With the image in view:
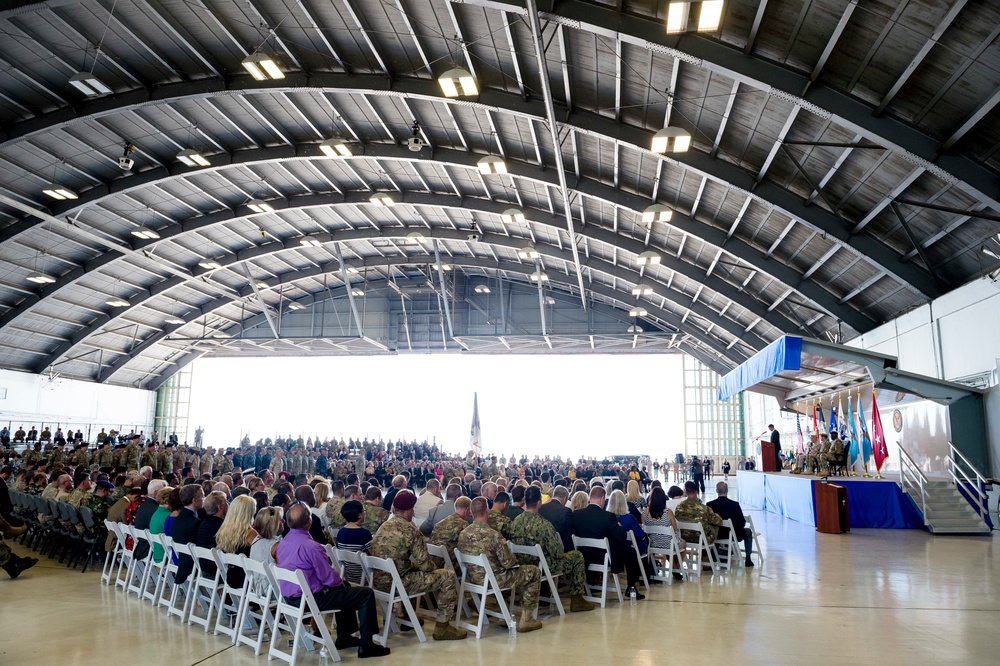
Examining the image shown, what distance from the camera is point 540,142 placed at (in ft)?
54.7

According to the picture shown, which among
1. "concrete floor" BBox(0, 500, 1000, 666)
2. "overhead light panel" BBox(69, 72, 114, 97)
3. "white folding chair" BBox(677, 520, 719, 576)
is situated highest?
Answer: "overhead light panel" BBox(69, 72, 114, 97)

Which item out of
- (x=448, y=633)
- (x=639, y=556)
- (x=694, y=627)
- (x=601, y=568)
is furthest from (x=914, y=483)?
(x=448, y=633)

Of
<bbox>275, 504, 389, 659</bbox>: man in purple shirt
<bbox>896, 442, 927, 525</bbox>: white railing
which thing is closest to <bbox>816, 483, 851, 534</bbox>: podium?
<bbox>896, 442, 927, 525</bbox>: white railing

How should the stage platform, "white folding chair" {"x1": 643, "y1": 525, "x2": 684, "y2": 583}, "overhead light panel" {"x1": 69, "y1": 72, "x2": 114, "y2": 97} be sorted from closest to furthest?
"white folding chair" {"x1": 643, "y1": 525, "x2": 684, "y2": 583}, "overhead light panel" {"x1": 69, "y1": 72, "x2": 114, "y2": 97}, the stage platform

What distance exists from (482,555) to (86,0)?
14269mm

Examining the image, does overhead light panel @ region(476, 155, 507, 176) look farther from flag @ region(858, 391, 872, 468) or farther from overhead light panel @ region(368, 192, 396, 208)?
flag @ region(858, 391, 872, 468)

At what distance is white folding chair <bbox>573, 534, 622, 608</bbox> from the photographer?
6465mm

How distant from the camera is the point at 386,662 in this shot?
15.7ft

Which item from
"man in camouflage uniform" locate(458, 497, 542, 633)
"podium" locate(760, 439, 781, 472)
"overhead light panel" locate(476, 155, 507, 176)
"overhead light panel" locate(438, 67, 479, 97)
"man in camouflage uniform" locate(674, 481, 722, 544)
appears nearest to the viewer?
"man in camouflage uniform" locate(458, 497, 542, 633)

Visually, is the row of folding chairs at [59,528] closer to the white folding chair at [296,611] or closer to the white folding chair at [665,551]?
the white folding chair at [296,611]

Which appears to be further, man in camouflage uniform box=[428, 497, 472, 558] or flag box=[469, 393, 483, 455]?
flag box=[469, 393, 483, 455]

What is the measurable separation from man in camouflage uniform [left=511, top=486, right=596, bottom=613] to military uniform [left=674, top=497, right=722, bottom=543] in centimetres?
241

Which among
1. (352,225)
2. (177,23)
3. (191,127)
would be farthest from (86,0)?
(352,225)

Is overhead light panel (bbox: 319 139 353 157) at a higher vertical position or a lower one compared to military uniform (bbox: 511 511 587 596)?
higher
